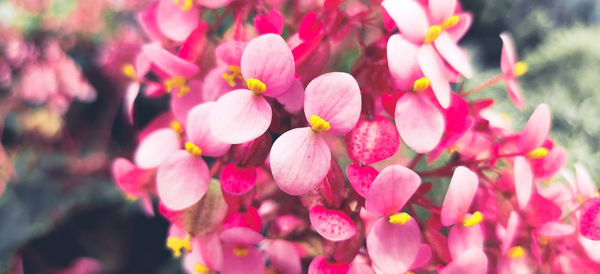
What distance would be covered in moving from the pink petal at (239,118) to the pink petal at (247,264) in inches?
4.1

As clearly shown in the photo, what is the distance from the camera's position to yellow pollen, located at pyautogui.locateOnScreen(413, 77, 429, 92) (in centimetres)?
27

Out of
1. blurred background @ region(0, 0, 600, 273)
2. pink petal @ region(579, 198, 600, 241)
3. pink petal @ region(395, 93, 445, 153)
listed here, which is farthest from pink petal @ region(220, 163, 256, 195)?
blurred background @ region(0, 0, 600, 273)

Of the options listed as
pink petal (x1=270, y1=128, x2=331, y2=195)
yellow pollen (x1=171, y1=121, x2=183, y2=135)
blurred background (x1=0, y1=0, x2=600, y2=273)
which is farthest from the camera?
blurred background (x1=0, y1=0, x2=600, y2=273)

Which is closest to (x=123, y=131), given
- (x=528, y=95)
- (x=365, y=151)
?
(x=365, y=151)

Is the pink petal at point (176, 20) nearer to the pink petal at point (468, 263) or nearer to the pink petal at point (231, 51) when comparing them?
the pink petal at point (231, 51)

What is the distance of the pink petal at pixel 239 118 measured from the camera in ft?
0.86

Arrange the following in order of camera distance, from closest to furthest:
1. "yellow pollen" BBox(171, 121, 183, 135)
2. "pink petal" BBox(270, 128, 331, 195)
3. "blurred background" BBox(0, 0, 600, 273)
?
"pink petal" BBox(270, 128, 331, 195) < "yellow pollen" BBox(171, 121, 183, 135) < "blurred background" BBox(0, 0, 600, 273)

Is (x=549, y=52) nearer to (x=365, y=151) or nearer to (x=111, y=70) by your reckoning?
(x=365, y=151)

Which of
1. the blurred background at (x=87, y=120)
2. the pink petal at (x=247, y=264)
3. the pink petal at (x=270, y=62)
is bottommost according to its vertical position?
the blurred background at (x=87, y=120)

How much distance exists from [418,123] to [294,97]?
86 mm

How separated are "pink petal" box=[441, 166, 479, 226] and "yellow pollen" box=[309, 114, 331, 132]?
9cm

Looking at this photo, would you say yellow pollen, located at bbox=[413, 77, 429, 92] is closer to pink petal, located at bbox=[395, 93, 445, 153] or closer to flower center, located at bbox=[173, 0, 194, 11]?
pink petal, located at bbox=[395, 93, 445, 153]

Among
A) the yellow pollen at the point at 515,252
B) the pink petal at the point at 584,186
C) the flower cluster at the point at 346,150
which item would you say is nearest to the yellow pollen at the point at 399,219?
the flower cluster at the point at 346,150

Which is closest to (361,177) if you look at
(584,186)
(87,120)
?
(584,186)
